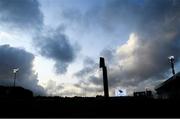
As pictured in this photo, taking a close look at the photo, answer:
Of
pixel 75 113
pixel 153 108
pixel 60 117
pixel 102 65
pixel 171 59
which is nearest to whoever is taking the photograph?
pixel 60 117

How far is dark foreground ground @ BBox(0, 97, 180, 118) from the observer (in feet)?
49.6

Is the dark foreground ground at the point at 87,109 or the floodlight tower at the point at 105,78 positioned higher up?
the floodlight tower at the point at 105,78

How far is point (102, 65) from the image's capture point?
76.9ft

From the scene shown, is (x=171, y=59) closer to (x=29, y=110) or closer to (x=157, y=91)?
(x=157, y=91)

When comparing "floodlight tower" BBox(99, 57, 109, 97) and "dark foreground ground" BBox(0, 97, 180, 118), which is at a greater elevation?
"floodlight tower" BBox(99, 57, 109, 97)

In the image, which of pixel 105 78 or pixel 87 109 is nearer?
pixel 87 109

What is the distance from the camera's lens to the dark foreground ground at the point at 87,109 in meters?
15.1

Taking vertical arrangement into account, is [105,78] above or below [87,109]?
above

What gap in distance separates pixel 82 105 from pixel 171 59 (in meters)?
31.3

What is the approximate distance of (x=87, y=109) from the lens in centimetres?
1638

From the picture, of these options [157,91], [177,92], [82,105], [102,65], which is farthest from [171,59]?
[82,105]

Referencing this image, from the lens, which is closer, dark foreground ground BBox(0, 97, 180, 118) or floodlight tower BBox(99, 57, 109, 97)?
dark foreground ground BBox(0, 97, 180, 118)

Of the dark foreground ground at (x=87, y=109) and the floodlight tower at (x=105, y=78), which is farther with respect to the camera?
the floodlight tower at (x=105, y=78)

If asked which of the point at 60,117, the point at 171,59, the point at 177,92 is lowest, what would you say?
the point at 60,117
